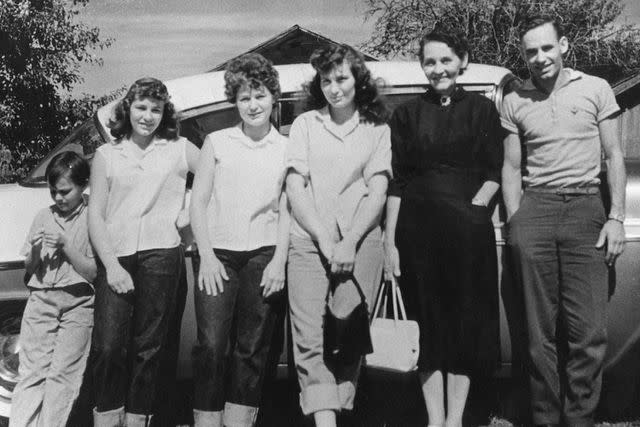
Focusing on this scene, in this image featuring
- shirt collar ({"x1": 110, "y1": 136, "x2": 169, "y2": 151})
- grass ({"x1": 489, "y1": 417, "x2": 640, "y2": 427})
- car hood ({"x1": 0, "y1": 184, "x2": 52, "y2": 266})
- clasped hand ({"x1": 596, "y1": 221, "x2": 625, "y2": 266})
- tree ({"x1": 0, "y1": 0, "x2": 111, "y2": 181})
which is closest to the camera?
clasped hand ({"x1": 596, "y1": 221, "x2": 625, "y2": 266})

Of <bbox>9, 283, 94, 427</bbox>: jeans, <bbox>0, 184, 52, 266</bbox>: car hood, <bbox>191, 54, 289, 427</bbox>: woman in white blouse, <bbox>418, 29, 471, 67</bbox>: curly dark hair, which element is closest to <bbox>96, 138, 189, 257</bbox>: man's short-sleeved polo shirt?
<bbox>191, 54, 289, 427</bbox>: woman in white blouse

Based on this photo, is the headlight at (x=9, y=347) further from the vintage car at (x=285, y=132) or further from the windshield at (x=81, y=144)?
the windshield at (x=81, y=144)

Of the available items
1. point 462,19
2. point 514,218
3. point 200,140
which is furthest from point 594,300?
point 462,19

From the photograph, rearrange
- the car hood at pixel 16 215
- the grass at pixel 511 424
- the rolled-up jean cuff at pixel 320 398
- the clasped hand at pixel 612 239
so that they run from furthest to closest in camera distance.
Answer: the grass at pixel 511 424
the car hood at pixel 16 215
the clasped hand at pixel 612 239
the rolled-up jean cuff at pixel 320 398

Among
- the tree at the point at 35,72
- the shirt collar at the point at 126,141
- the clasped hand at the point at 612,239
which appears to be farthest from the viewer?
the tree at the point at 35,72

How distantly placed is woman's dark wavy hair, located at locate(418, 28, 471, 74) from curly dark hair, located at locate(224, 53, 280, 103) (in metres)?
0.71

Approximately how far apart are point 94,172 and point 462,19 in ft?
57.2

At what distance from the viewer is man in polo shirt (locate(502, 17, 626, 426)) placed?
11.4ft

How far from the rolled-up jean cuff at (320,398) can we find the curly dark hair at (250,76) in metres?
1.35

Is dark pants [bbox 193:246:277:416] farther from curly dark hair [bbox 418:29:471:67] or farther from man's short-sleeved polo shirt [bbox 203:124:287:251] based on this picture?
curly dark hair [bbox 418:29:471:67]

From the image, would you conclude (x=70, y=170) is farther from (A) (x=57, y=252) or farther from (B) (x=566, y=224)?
(B) (x=566, y=224)

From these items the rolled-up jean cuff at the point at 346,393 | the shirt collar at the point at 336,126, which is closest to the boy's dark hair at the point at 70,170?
the shirt collar at the point at 336,126

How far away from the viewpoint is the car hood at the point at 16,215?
12.2 feet

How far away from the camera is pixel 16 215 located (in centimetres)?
384
